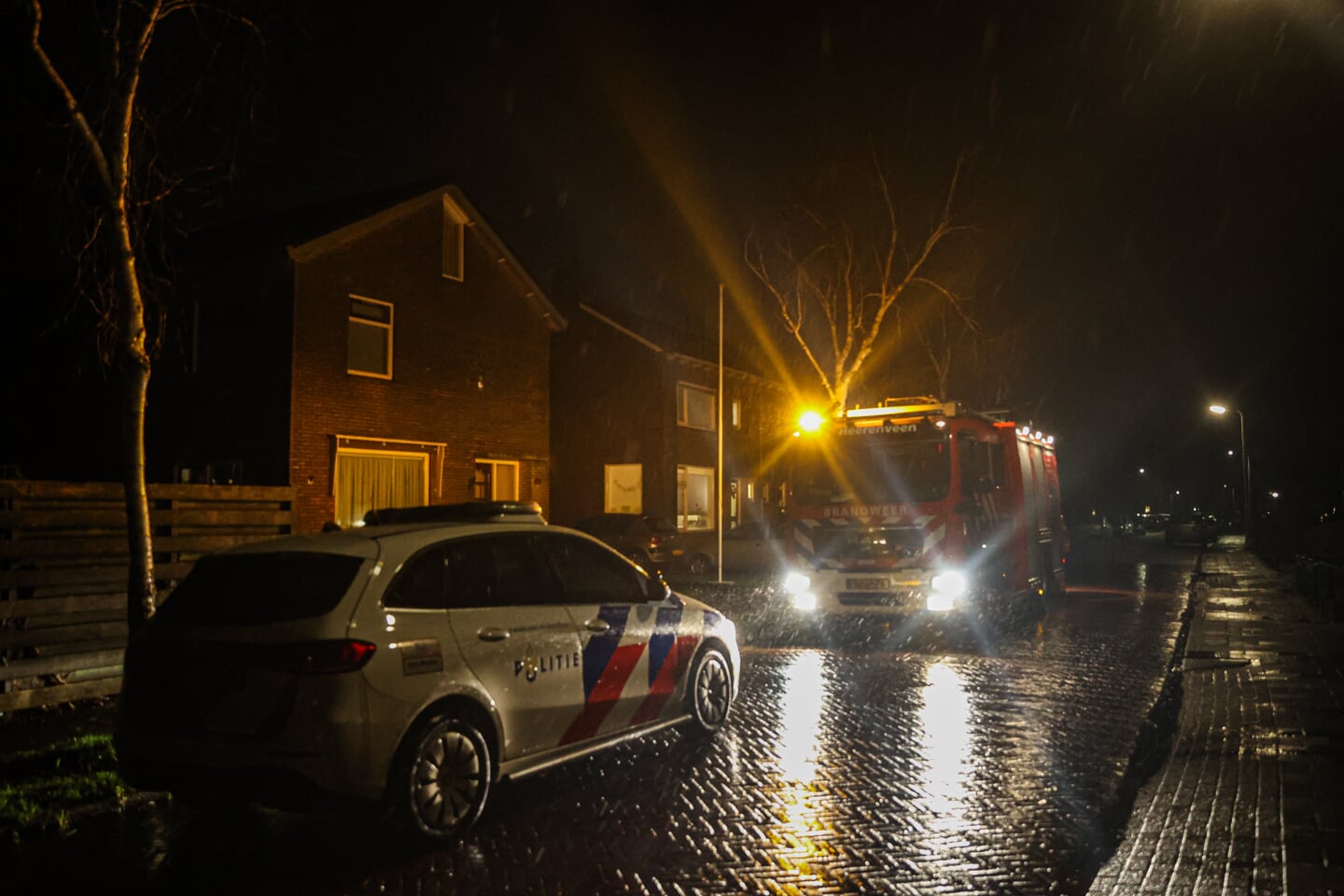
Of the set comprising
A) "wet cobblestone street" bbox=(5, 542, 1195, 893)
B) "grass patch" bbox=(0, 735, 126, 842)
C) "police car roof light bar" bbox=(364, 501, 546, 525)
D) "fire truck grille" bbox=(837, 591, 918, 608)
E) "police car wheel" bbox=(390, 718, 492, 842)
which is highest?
"police car roof light bar" bbox=(364, 501, 546, 525)

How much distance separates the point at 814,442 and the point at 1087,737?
7628 millimetres

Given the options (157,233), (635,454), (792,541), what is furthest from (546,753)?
(635,454)

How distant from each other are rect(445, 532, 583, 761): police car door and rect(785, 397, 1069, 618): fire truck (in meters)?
8.33

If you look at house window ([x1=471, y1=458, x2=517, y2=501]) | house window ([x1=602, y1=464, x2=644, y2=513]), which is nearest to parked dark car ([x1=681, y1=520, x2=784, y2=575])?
house window ([x1=471, y1=458, x2=517, y2=501])

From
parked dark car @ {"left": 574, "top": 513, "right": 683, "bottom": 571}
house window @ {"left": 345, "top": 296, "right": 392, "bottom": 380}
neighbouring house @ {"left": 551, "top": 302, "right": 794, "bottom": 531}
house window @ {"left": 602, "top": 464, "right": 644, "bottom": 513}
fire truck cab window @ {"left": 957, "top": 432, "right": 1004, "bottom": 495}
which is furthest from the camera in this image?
house window @ {"left": 602, "top": 464, "right": 644, "bottom": 513}

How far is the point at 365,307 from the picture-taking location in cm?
2169

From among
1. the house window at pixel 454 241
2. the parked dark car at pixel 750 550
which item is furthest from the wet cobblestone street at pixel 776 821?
the parked dark car at pixel 750 550

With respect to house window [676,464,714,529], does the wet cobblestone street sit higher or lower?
lower

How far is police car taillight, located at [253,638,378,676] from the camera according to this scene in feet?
16.9

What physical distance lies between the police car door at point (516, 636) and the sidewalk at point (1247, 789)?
2.95 metres

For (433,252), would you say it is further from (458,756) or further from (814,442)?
(458,756)

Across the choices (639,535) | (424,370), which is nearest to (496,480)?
(424,370)

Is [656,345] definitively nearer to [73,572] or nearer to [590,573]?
[73,572]

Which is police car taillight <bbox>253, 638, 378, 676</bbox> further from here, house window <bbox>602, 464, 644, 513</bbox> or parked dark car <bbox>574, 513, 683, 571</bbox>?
house window <bbox>602, 464, 644, 513</bbox>
